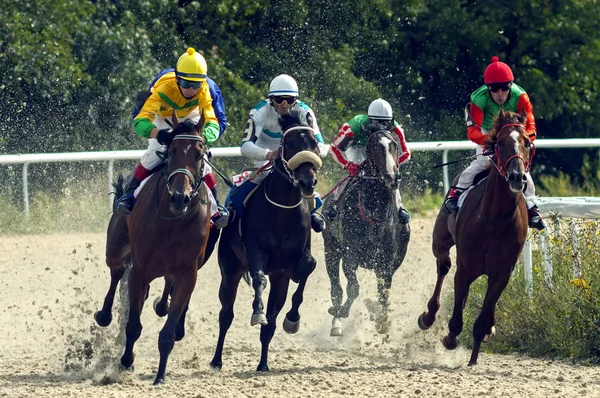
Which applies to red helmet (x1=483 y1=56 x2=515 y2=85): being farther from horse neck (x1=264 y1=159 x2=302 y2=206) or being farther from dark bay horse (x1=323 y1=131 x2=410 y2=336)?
horse neck (x1=264 y1=159 x2=302 y2=206)

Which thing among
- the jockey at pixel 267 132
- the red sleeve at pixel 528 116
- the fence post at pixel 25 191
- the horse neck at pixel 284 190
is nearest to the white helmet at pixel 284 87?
the jockey at pixel 267 132

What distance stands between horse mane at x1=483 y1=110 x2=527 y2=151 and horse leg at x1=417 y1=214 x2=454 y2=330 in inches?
51.5

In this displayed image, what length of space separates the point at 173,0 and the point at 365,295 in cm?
749

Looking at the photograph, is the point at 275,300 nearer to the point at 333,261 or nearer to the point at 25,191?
the point at 333,261

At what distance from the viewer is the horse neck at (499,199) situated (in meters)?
8.05

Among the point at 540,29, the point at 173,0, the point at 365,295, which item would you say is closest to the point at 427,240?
the point at 365,295

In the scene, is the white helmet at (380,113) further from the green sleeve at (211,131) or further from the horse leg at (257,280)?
the green sleeve at (211,131)

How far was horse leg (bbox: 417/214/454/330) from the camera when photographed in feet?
29.9

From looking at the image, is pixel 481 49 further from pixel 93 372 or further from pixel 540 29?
pixel 93 372

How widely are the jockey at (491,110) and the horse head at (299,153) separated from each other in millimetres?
1262

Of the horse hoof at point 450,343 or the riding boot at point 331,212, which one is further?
the riding boot at point 331,212

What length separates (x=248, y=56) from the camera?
1747 cm

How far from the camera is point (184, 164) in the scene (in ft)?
24.1

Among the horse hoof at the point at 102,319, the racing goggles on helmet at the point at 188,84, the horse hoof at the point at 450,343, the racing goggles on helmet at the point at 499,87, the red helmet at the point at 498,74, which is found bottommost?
the horse hoof at the point at 450,343
